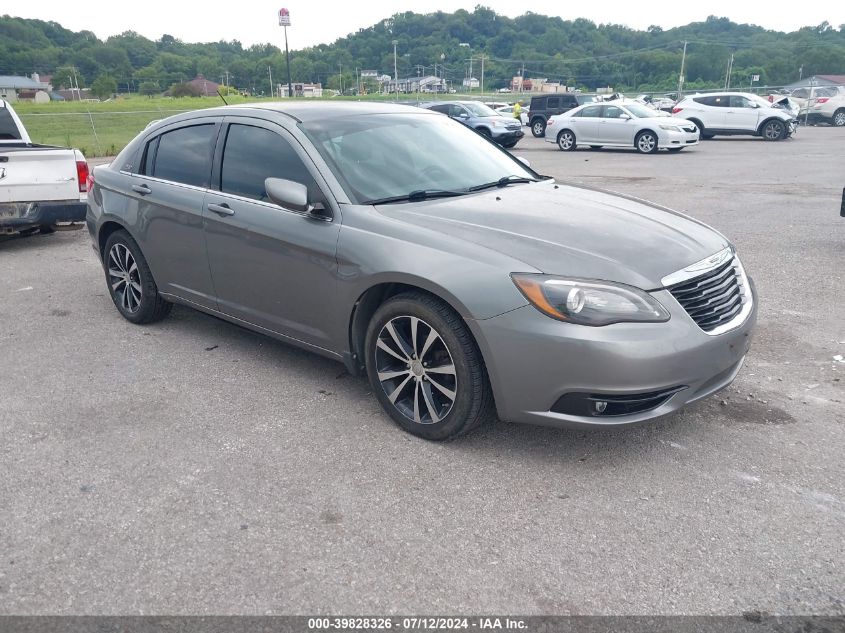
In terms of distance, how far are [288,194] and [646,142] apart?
19785mm

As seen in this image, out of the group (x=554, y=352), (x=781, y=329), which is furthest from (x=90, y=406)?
(x=781, y=329)

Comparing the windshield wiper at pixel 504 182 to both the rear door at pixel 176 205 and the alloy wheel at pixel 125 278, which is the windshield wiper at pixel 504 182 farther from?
the alloy wheel at pixel 125 278

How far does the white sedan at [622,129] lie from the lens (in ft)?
70.4

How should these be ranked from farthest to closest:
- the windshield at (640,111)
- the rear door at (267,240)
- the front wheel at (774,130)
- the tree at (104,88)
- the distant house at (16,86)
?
the distant house at (16,86) → the tree at (104,88) → the front wheel at (774,130) → the windshield at (640,111) → the rear door at (267,240)

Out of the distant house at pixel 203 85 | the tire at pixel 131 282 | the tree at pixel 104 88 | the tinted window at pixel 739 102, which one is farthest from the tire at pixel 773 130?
the tree at pixel 104 88

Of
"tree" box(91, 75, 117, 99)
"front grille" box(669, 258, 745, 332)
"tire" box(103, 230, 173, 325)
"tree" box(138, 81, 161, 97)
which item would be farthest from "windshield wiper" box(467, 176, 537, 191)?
"tree" box(91, 75, 117, 99)

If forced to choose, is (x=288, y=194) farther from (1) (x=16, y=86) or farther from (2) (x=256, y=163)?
(1) (x=16, y=86)

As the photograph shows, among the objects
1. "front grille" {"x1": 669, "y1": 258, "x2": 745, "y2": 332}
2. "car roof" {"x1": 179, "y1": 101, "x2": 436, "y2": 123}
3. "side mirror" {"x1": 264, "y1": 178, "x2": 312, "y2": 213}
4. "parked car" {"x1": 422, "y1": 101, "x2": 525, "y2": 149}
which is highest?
"car roof" {"x1": 179, "y1": 101, "x2": 436, "y2": 123}

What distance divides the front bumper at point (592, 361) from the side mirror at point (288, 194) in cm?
124

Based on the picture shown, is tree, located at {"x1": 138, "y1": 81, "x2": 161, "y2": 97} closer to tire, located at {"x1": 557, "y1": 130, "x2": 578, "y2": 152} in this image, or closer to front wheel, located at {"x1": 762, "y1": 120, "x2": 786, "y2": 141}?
tire, located at {"x1": 557, "y1": 130, "x2": 578, "y2": 152}

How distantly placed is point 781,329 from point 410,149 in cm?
303

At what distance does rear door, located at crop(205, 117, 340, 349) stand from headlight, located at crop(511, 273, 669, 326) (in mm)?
1211

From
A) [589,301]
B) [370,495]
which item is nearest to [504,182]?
[589,301]

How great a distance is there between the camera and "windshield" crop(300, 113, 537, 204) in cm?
424
